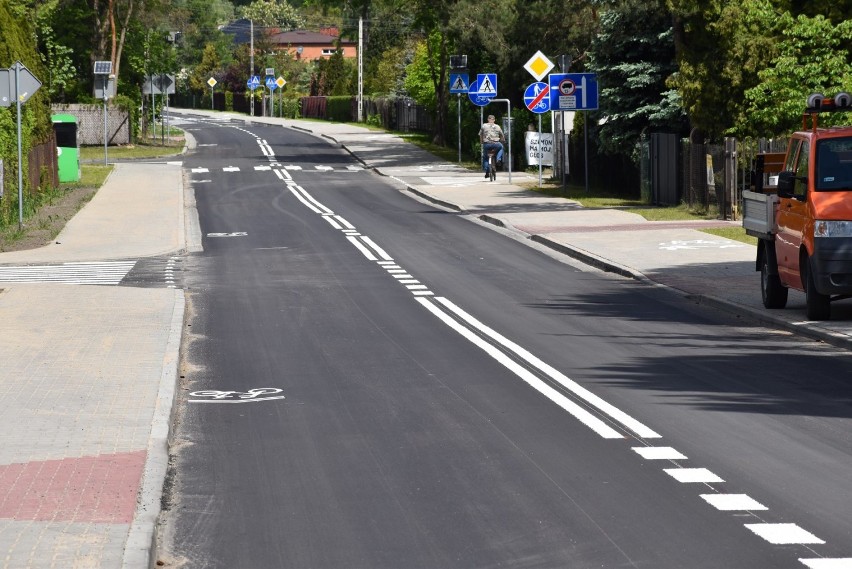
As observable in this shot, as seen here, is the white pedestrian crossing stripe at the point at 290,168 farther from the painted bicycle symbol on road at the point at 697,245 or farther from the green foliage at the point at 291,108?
the green foliage at the point at 291,108

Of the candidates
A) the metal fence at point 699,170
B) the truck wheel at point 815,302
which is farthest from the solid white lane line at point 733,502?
the metal fence at point 699,170

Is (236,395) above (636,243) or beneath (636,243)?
beneath

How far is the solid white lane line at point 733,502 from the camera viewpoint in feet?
26.0

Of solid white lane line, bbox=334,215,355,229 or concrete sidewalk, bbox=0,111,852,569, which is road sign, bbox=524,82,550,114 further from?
solid white lane line, bbox=334,215,355,229

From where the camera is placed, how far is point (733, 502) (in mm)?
8055

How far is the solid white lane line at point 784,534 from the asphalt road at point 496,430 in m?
0.01

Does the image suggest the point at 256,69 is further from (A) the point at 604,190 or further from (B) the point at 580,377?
(B) the point at 580,377

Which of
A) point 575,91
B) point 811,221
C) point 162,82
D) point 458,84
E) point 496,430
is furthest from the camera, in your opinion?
point 162,82

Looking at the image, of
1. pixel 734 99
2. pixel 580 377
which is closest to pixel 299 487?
pixel 580 377

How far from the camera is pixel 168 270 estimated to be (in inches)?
906

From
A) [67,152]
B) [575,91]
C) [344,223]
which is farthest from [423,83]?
[344,223]

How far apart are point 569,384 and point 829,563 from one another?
553cm

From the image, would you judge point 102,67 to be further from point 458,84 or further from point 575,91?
point 575,91

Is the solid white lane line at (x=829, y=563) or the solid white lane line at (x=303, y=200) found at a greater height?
the solid white lane line at (x=303, y=200)
